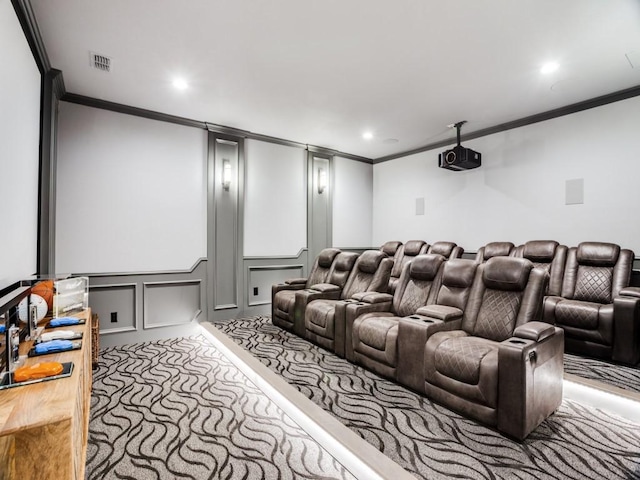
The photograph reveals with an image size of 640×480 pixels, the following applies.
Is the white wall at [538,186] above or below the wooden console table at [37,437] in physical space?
above

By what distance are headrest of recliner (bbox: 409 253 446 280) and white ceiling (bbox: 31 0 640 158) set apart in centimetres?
181

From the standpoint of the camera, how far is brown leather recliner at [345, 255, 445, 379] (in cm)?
275

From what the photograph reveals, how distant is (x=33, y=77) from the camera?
8.64ft

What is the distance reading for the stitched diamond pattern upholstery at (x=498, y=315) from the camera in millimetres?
2441

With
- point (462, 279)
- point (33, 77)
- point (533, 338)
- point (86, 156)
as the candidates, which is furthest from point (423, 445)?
point (86, 156)

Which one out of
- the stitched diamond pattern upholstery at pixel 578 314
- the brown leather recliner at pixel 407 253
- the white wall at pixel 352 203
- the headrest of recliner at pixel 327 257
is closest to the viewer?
the stitched diamond pattern upholstery at pixel 578 314

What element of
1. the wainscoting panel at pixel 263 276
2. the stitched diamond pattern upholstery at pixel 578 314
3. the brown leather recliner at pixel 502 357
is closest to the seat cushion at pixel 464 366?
the brown leather recliner at pixel 502 357

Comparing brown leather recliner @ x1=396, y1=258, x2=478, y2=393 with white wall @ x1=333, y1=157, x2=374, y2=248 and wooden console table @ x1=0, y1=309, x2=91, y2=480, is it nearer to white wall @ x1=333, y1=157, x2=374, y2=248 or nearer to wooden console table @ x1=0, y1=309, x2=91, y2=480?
wooden console table @ x1=0, y1=309, x2=91, y2=480

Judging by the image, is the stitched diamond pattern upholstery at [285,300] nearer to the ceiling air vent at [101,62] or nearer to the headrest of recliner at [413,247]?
the headrest of recliner at [413,247]

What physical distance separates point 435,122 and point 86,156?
4.36m

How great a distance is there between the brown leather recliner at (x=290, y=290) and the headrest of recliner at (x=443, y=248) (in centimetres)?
163

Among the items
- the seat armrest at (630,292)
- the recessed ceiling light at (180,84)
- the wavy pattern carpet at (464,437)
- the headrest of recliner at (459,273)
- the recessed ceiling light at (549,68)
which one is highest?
the recessed ceiling light at (549,68)

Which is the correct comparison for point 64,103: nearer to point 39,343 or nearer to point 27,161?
point 27,161

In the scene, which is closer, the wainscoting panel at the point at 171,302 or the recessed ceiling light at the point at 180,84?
the recessed ceiling light at the point at 180,84
